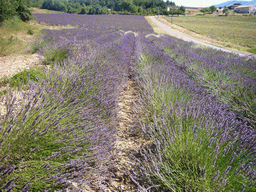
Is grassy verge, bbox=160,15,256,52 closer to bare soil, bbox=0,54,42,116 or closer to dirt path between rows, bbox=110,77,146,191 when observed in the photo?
dirt path between rows, bbox=110,77,146,191

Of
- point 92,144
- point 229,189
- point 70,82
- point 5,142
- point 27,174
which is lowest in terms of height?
point 229,189

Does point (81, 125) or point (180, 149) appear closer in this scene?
point (180, 149)

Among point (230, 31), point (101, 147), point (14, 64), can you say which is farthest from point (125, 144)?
point (230, 31)

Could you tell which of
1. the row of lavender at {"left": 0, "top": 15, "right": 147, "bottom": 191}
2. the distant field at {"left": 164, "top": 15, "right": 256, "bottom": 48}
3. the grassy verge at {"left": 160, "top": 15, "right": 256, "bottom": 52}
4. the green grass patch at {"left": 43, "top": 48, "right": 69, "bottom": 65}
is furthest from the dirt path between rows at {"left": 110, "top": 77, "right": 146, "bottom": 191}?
the distant field at {"left": 164, "top": 15, "right": 256, "bottom": 48}

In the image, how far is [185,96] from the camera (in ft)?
8.13

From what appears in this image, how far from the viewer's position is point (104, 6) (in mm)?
65438

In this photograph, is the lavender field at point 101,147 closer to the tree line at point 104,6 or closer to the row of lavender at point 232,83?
the row of lavender at point 232,83

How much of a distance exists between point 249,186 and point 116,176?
120cm

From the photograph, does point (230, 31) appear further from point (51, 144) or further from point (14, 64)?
point (51, 144)

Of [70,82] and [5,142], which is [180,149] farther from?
[70,82]

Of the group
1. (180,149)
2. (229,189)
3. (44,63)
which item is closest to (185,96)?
(180,149)

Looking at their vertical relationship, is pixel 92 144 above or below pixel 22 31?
below

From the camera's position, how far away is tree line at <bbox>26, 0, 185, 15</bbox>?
172 feet

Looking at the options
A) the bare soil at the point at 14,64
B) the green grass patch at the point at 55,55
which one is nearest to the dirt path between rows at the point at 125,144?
the green grass patch at the point at 55,55
